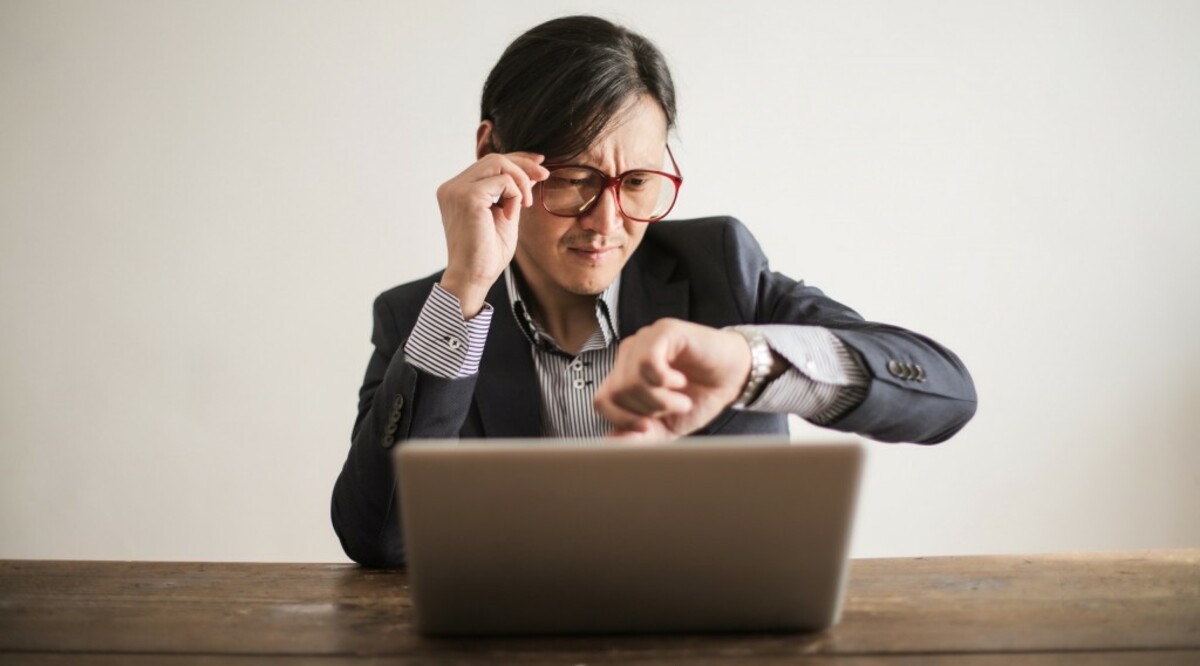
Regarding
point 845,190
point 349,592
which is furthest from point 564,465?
point 845,190

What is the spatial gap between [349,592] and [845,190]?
81.8 inches

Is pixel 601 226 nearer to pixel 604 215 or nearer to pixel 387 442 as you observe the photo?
pixel 604 215

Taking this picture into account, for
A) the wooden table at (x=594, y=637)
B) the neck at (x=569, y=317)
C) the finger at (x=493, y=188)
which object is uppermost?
the finger at (x=493, y=188)

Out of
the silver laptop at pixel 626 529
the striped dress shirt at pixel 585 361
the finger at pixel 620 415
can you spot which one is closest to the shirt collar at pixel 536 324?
the striped dress shirt at pixel 585 361

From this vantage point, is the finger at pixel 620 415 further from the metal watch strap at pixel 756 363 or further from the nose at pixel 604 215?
the nose at pixel 604 215

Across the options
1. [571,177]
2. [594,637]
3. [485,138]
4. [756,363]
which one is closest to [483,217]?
[571,177]

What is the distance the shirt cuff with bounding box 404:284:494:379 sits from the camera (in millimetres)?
1481

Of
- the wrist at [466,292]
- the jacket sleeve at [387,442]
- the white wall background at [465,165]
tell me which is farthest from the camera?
the white wall background at [465,165]

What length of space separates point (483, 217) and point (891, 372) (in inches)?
25.0

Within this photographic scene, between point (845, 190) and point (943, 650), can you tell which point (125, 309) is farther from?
point (943, 650)

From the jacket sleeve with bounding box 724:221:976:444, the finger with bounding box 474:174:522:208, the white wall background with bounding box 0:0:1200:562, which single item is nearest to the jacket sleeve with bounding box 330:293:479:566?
the finger with bounding box 474:174:522:208

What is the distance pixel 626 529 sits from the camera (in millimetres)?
831

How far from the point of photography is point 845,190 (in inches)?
115

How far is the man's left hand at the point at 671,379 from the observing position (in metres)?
1.06
